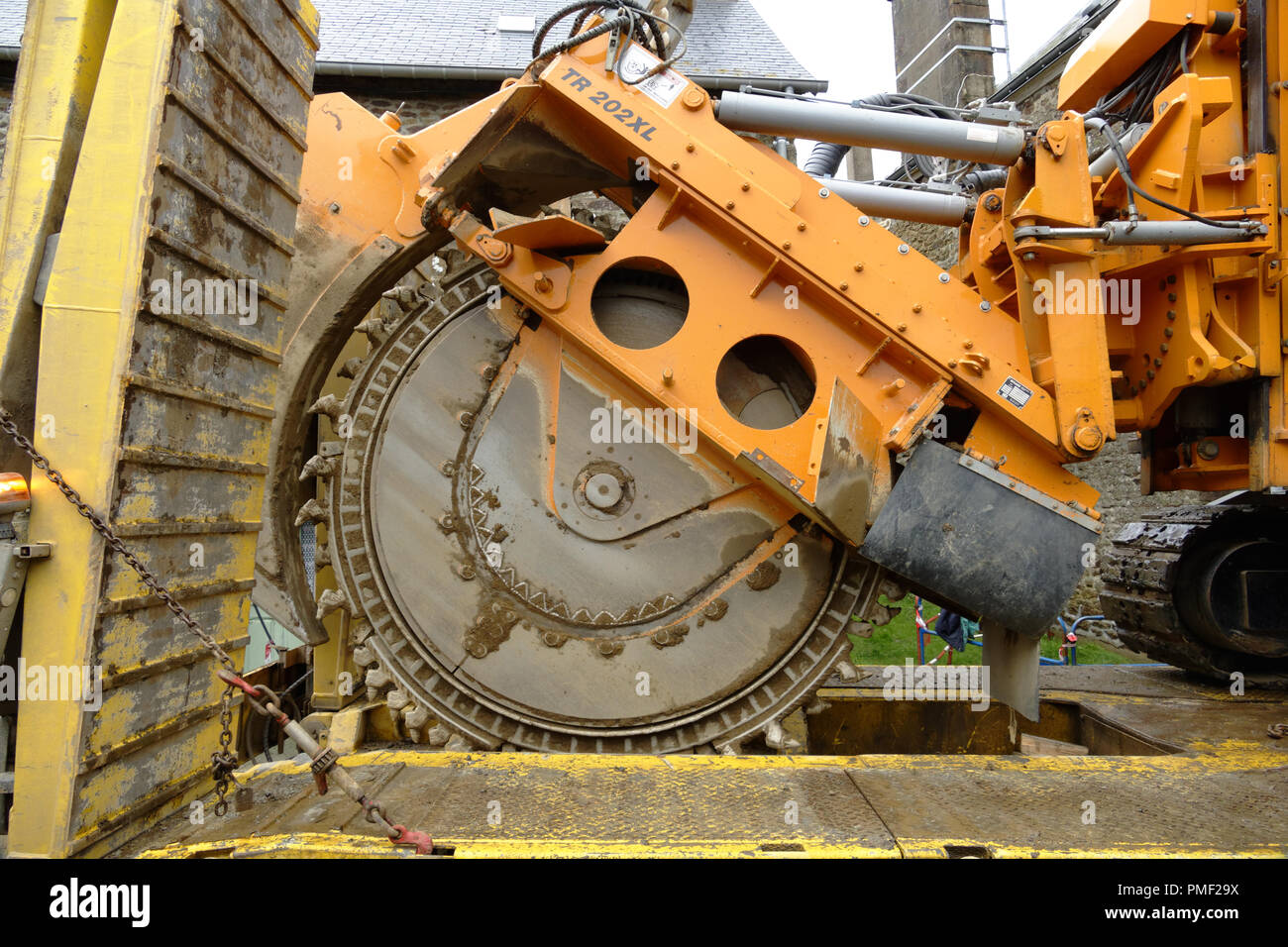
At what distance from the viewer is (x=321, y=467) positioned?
11.8 ft

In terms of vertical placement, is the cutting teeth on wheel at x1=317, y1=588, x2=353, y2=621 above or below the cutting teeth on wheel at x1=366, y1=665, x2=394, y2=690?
above

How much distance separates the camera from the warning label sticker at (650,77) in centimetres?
338

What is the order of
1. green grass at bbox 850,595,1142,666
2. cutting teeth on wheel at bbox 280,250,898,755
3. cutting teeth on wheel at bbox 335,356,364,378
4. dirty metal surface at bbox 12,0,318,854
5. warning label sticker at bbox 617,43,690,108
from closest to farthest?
1. dirty metal surface at bbox 12,0,318,854
2. warning label sticker at bbox 617,43,690,108
3. cutting teeth on wheel at bbox 280,250,898,755
4. cutting teeth on wheel at bbox 335,356,364,378
5. green grass at bbox 850,595,1142,666

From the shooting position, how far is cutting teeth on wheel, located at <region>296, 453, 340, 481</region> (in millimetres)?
3600

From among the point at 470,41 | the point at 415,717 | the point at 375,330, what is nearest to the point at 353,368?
the point at 375,330

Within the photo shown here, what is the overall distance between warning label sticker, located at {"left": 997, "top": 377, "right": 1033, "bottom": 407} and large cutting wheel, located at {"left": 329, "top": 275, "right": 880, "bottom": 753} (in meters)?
0.99

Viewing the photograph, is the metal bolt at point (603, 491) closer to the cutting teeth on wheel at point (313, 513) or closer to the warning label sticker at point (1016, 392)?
the cutting teeth on wheel at point (313, 513)

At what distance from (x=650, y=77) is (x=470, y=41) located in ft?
31.2

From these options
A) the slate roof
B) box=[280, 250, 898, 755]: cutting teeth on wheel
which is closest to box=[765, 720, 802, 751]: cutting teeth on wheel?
box=[280, 250, 898, 755]: cutting teeth on wheel

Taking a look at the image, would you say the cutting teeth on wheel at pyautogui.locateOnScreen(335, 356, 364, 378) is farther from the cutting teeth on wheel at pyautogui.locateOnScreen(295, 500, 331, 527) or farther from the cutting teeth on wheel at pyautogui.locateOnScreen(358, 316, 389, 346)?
the cutting teeth on wheel at pyautogui.locateOnScreen(295, 500, 331, 527)

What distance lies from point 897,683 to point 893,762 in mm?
1046

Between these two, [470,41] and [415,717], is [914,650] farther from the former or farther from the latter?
[470,41]

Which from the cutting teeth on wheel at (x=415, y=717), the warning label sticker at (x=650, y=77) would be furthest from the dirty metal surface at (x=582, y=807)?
the warning label sticker at (x=650, y=77)

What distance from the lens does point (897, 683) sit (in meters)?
4.06
